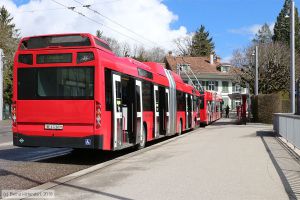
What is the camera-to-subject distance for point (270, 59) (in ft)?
182

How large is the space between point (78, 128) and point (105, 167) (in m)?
1.25

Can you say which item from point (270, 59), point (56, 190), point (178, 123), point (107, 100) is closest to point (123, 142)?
point (107, 100)

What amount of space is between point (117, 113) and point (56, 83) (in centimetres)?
179

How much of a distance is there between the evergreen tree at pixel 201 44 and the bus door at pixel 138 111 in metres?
94.8

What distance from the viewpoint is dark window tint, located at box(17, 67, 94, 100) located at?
11578 millimetres

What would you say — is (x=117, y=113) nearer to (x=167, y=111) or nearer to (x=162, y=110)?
(x=162, y=110)

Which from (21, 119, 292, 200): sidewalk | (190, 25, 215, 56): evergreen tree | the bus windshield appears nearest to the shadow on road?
(21, 119, 292, 200): sidewalk

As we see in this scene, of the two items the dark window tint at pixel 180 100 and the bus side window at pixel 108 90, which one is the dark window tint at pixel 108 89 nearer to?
the bus side window at pixel 108 90

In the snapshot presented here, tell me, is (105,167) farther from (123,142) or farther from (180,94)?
(180,94)

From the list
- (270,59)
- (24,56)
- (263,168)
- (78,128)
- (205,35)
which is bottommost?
(263,168)

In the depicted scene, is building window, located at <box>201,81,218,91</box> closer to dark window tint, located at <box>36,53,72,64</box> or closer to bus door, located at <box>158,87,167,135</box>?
bus door, located at <box>158,87,167,135</box>

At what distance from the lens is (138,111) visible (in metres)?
14.9

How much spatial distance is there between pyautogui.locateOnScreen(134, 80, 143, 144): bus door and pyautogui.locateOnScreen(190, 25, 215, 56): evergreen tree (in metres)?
94.8

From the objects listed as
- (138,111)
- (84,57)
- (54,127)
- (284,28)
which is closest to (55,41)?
(84,57)
